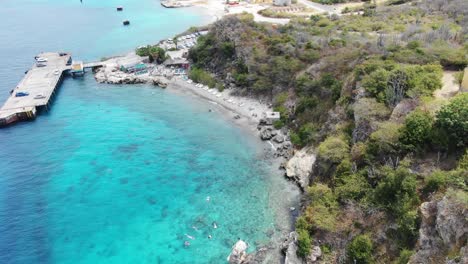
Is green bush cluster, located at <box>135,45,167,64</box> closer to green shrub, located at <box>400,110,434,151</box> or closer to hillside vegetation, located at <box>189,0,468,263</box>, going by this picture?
hillside vegetation, located at <box>189,0,468,263</box>

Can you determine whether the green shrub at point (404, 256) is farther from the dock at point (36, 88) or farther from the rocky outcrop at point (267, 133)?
the dock at point (36, 88)

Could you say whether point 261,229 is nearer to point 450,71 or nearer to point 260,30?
point 450,71

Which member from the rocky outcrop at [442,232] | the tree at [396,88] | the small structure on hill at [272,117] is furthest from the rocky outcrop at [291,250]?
the small structure on hill at [272,117]

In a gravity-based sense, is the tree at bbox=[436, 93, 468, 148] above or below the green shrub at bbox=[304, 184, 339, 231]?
above

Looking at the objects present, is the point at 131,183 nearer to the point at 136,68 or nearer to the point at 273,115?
the point at 273,115

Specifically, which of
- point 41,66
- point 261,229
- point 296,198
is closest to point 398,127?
point 296,198

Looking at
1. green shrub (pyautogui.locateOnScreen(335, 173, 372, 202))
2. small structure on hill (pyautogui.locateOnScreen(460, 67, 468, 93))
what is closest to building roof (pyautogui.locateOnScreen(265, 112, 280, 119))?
green shrub (pyautogui.locateOnScreen(335, 173, 372, 202))
